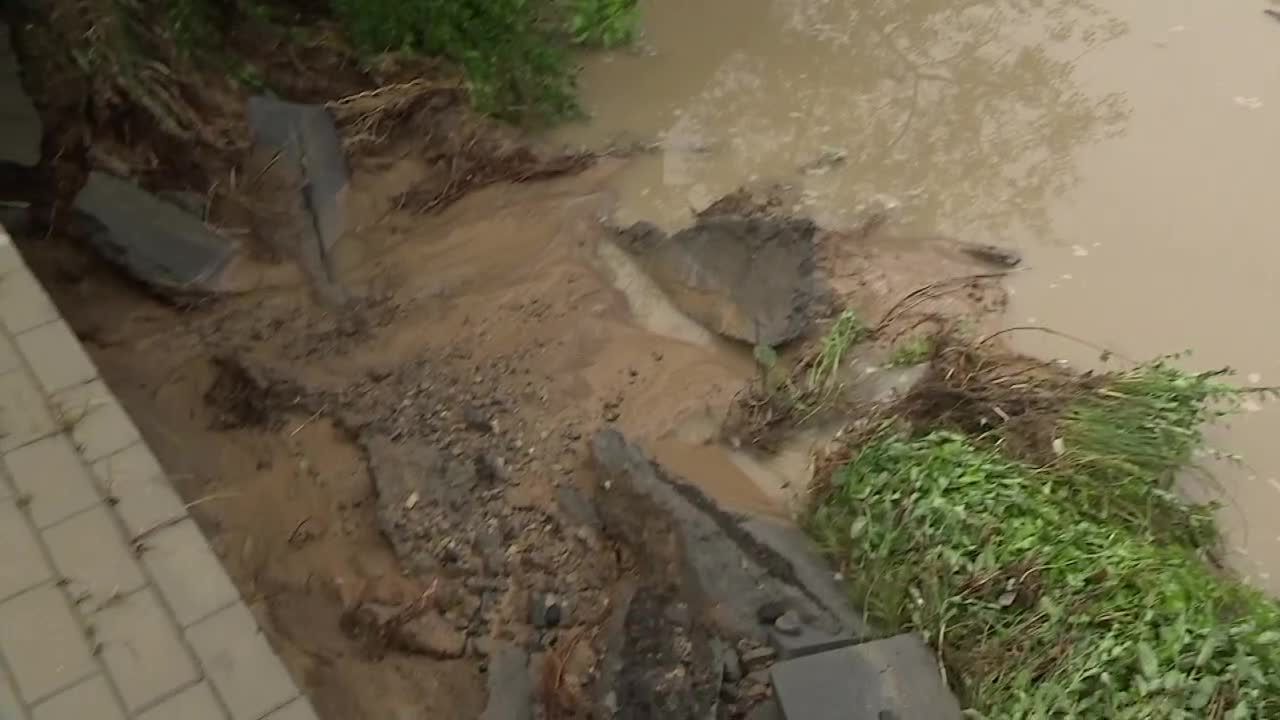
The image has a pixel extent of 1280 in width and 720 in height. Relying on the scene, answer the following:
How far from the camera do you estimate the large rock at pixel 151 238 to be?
4062 millimetres

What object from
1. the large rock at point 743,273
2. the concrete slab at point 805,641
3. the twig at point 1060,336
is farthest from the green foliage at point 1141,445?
the large rock at point 743,273

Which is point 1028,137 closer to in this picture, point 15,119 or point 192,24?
point 192,24

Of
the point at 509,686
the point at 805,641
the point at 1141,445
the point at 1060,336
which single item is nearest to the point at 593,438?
the point at 509,686

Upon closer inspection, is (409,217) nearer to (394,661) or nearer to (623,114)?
(623,114)

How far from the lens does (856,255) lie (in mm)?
4770

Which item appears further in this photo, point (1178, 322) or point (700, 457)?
point (1178, 322)

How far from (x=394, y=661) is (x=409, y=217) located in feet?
7.34

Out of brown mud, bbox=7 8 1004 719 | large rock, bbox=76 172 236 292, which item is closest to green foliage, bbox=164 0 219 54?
brown mud, bbox=7 8 1004 719

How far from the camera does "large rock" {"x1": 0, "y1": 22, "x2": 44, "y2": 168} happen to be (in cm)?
412

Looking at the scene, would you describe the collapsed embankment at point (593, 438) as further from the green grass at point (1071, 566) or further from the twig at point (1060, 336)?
the twig at point (1060, 336)

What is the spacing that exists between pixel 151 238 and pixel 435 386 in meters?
1.30

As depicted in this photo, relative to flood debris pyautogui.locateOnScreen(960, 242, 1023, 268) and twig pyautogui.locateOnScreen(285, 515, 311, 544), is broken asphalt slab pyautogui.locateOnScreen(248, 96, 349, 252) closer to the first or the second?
twig pyautogui.locateOnScreen(285, 515, 311, 544)

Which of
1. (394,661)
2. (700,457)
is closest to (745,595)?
(700,457)

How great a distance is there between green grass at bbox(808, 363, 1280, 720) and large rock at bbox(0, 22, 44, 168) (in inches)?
133
